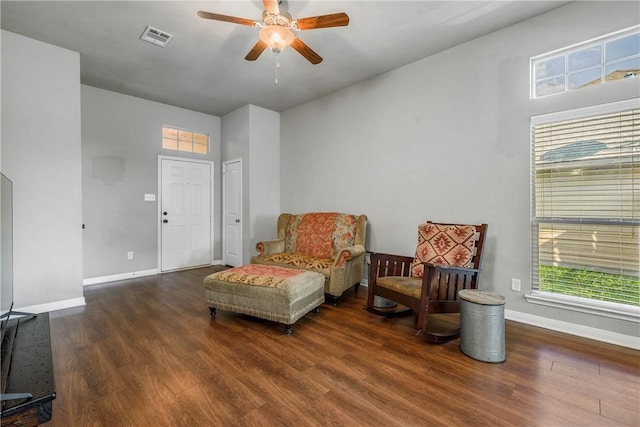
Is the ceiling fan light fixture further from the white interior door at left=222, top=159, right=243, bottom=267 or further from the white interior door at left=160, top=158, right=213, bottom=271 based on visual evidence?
the white interior door at left=160, top=158, right=213, bottom=271

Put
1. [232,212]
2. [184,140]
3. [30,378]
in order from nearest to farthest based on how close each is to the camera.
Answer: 1. [30,378]
2. [184,140]
3. [232,212]

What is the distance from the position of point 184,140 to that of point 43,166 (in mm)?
2342

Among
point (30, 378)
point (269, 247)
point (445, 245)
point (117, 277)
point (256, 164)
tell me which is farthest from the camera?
point (256, 164)

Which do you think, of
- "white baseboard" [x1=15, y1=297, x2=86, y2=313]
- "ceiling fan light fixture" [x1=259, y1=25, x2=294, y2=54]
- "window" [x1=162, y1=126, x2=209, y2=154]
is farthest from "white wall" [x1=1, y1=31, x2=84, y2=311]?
"ceiling fan light fixture" [x1=259, y1=25, x2=294, y2=54]

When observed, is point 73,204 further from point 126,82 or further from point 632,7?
point 632,7

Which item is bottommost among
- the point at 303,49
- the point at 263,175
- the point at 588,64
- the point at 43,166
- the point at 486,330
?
the point at 486,330

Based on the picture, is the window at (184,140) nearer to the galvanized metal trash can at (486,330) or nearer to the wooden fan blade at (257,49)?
the wooden fan blade at (257,49)

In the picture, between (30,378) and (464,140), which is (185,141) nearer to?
(30,378)

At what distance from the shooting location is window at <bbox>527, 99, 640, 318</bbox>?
223 centimetres

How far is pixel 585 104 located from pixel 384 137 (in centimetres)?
194

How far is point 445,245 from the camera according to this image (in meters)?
2.77

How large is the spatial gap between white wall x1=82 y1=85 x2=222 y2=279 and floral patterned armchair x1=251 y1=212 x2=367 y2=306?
2084mm

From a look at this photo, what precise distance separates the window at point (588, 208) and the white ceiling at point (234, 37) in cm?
112

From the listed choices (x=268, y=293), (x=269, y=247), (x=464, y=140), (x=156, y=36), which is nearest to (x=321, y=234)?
(x=269, y=247)
